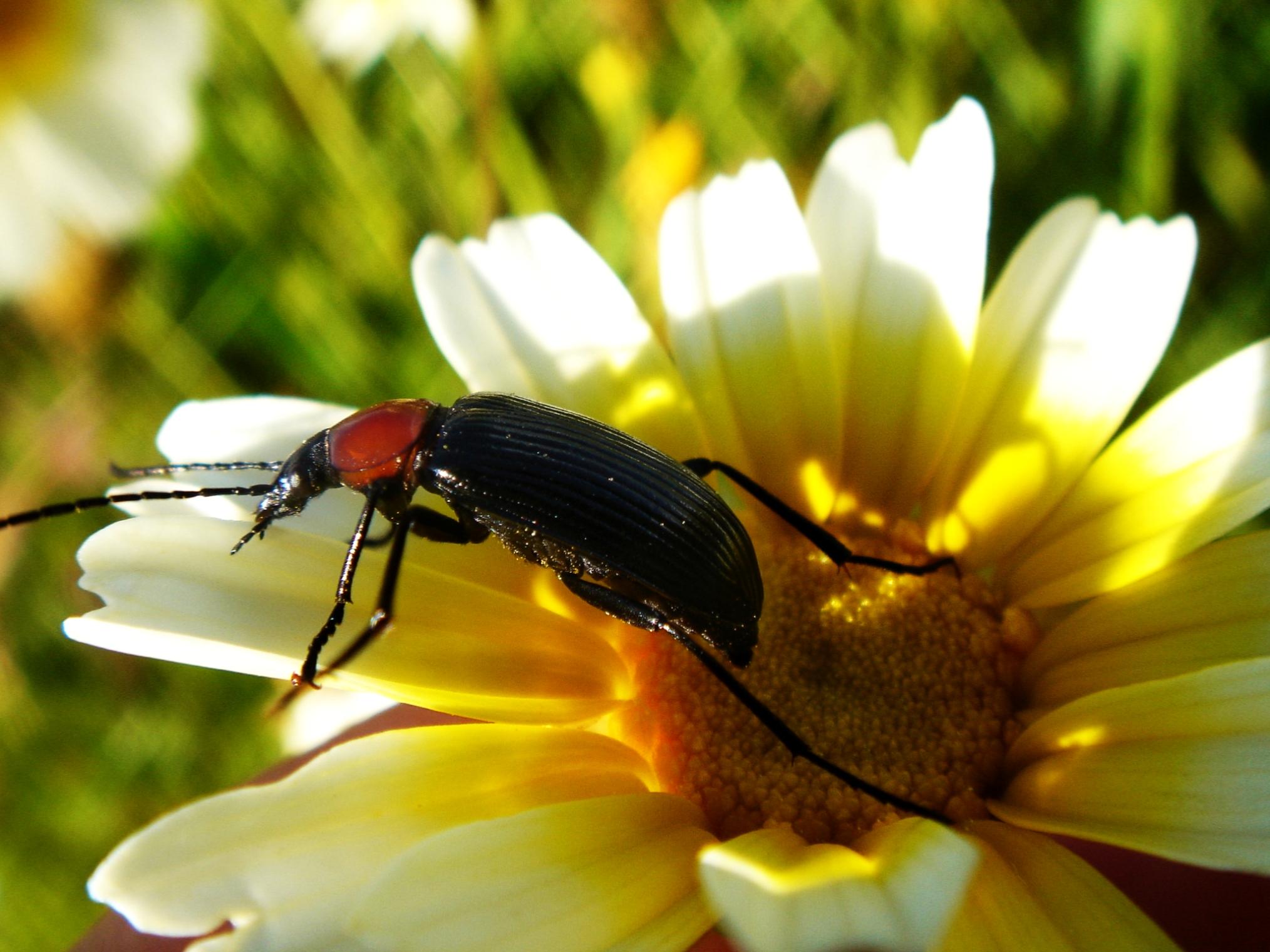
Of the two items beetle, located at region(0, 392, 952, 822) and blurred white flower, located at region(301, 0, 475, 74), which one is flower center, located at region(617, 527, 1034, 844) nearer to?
beetle, located at region(0, 392, 952, 822)

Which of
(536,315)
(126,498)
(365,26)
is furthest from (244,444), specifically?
(365,26)

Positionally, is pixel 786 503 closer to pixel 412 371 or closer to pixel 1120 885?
pixel 1120 885

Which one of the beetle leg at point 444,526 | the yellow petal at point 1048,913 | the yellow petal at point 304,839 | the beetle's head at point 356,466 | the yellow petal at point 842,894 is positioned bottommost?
the yellow petal at point 1048,913

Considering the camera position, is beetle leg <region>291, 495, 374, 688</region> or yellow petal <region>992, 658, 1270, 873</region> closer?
yellow petal <region>992, 658, 1270, 873</region>

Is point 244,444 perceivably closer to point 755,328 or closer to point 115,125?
point 755,328

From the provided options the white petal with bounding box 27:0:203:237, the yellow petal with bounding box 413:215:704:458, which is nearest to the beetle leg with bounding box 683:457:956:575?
the yellow petal with bounding box 413:215:704:458

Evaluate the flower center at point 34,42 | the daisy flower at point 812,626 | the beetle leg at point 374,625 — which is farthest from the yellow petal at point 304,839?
the flower center at point 34,42

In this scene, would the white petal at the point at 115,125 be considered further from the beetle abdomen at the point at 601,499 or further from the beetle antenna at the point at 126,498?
the beetle abdomen at the point at 601,499
